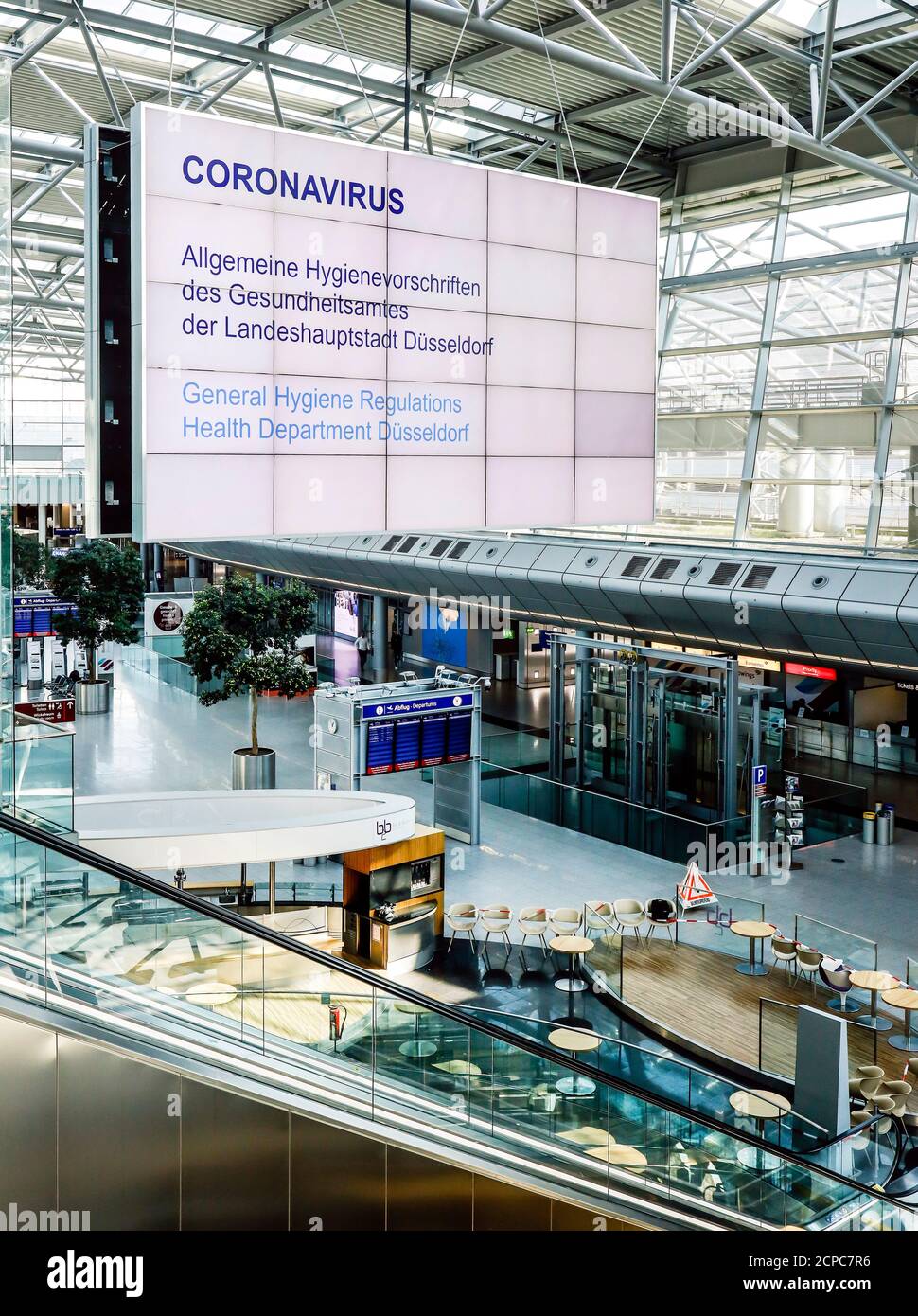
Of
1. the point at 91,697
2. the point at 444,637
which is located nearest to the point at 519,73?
the point at 91,697

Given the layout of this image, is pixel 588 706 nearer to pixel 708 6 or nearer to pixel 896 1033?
pixel 896 1033

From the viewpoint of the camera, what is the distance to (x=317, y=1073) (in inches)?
322

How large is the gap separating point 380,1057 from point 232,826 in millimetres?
5207

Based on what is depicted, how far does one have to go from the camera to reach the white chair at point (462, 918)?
16781 mm

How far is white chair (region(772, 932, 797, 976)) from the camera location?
51.5 ft

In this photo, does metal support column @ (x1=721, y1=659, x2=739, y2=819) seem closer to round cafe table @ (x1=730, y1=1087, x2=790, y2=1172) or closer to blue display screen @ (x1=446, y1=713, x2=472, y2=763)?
blue display screen @ (x1=446, y1=713, x2=472, y2=763)

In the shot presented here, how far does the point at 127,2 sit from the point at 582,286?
1136cm

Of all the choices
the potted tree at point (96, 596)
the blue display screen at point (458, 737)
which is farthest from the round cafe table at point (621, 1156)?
the potted tree at point (96, 596)

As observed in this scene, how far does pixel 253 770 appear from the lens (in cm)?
2352

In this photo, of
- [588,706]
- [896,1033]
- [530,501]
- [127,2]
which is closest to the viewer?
[530,501]

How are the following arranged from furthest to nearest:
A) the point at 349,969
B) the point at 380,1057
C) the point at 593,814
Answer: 1. the point at 593,814
2. the point at 380,1057
3. the point at 349,969

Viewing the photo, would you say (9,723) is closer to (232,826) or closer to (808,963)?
(232,826)

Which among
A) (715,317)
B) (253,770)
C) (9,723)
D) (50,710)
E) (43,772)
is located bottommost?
(253,770)
